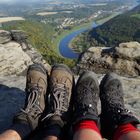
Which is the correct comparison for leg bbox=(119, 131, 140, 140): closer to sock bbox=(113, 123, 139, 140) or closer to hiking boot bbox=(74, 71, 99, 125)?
sock bbox=(113, 123, 139, 140)

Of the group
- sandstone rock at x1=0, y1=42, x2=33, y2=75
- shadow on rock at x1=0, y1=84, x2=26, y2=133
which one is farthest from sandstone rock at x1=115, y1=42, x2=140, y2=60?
shadow on rock at x1=0, y1=84, x2=26, y2=133

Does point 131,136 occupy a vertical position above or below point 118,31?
above

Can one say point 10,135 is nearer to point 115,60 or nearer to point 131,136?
point 131,136

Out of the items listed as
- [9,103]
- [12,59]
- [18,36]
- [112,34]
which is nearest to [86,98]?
[9,103]

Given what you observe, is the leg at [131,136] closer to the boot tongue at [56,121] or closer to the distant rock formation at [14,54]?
the boot tongue at [56,121]

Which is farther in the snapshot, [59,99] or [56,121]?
[59,99]

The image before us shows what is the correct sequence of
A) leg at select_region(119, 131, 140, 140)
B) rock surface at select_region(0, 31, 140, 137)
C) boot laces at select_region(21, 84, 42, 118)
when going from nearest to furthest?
1. leg at select_region(119, 131, 140, 140)
2. boot laces at select_region(21, 84, 42, 118)
3. rock surface at select_region(0, 31, 140, 137)

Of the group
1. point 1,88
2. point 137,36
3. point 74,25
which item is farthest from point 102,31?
point 1,88
